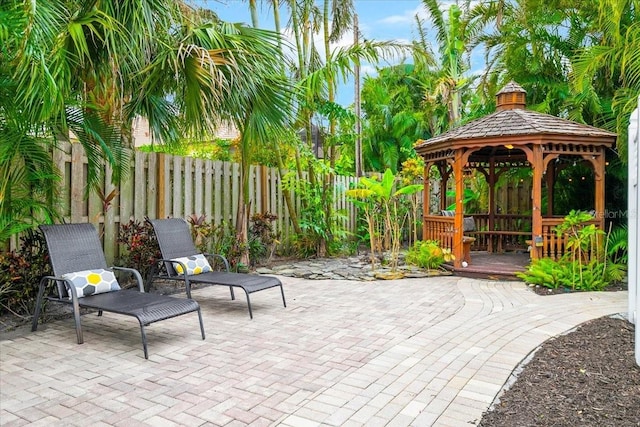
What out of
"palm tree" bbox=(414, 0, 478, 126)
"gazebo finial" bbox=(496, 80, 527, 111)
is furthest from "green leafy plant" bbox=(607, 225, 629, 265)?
"palm tree" bbox=(414, 0, 478, 126)

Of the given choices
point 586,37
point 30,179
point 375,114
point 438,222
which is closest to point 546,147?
point 438,222

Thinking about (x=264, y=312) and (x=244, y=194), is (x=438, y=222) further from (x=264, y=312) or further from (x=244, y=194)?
(x=264, y=312)

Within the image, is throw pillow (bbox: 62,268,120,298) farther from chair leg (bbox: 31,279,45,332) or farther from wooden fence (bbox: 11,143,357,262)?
wooden fence (bbox: 11,143,357,262)

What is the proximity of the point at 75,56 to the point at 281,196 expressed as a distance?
238 inches

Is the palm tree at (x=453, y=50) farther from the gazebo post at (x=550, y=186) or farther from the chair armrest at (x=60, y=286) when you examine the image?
the chair armrest at (x=60, y=286)

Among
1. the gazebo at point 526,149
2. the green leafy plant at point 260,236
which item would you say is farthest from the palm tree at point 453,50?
the green leafy plant at point 260,236

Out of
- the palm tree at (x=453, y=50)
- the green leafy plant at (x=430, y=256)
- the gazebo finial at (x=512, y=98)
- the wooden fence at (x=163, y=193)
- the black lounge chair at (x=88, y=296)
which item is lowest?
the green leafy plant at (x=430, y=256)

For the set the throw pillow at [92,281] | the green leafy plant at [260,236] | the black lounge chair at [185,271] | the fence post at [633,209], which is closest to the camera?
the fence post at [633,209]

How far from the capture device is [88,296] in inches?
191

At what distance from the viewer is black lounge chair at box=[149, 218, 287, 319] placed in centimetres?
575

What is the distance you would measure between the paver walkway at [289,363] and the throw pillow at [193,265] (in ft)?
1.54

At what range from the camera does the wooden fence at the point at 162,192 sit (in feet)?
21.2

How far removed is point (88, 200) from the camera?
6.70 metres

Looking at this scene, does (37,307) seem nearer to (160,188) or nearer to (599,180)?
(160,188)
